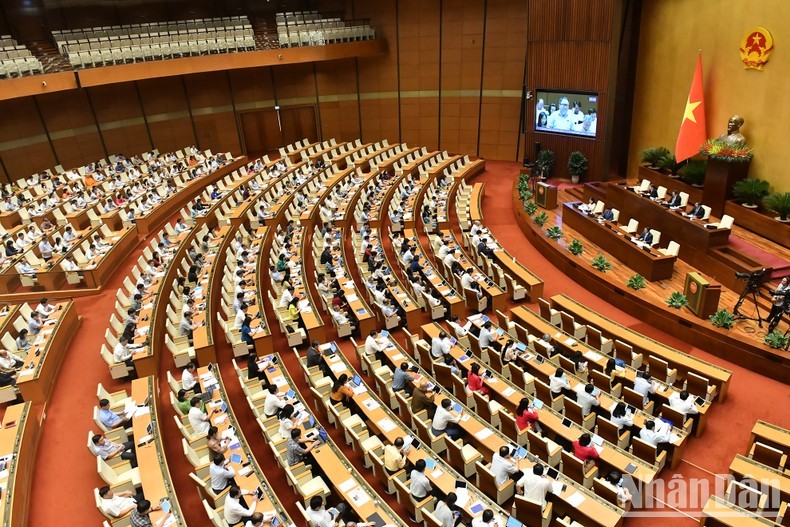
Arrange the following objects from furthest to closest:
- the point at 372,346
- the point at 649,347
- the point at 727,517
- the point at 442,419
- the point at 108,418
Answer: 1. the point at 372,346
2. the point at 649,347
3. the point at 108,418
4. the point at 442,419
5. the point at 727,517

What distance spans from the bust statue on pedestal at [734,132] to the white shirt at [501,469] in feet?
34.3

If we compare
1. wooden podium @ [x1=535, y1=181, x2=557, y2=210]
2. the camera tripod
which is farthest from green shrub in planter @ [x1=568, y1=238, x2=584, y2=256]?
wooden podium @ [x1=535, y1=181, x2=557, y2=210]

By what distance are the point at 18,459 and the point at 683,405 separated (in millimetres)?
8989

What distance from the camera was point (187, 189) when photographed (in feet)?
59.7

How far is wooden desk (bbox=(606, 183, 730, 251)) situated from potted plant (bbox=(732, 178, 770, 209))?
116 centimetres

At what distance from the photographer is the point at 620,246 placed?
40.7ft

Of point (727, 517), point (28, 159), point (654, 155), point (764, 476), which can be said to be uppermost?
point (28, 159)

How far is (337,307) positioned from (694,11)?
12.1 meters

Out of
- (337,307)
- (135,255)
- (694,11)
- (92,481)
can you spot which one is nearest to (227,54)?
(135,255)

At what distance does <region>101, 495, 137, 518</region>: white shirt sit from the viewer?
6.31 metres

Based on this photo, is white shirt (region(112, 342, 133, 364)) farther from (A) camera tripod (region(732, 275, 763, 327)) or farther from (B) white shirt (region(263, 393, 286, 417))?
→ (A) camera tripod (region(732, 275, 763, 327))

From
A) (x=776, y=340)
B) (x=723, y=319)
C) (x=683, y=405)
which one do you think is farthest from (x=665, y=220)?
(x=683, y=405)

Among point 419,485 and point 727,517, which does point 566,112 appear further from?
point 419,485

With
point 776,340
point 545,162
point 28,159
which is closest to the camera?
point 776,340
